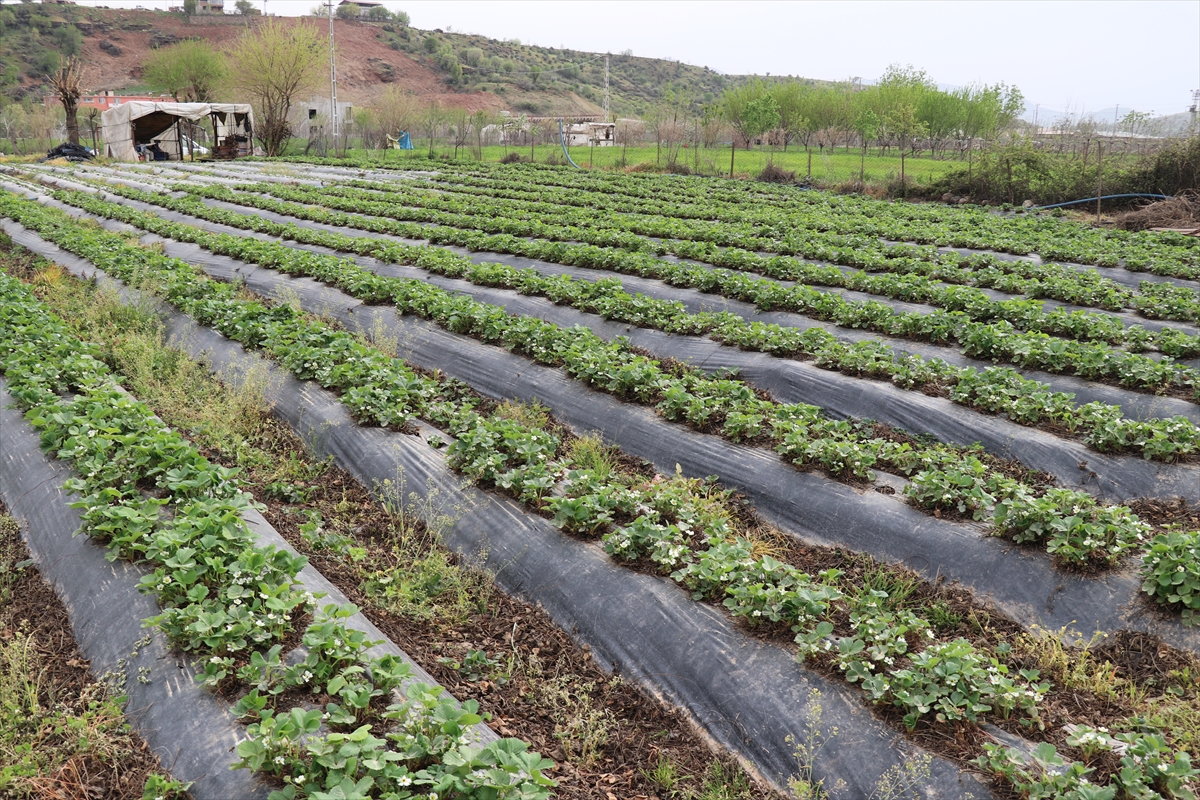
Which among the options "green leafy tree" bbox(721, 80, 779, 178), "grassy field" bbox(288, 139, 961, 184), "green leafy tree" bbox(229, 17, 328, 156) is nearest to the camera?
"grassy field" bbox(288, 139, 961, 184)

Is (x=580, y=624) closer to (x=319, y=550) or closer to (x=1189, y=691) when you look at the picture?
(x=319, y=550)

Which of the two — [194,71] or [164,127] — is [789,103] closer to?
[164,127]

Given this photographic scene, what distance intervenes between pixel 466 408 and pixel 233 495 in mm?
2256

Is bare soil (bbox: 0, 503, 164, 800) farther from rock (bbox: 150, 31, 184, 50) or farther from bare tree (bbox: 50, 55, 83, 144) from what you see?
rock (bbox: 150, 31, 184, 50)

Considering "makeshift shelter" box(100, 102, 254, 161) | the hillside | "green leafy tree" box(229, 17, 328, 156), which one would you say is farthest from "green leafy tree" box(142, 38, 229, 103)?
the hillside

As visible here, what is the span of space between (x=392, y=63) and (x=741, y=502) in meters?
95.3

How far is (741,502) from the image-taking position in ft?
20.1

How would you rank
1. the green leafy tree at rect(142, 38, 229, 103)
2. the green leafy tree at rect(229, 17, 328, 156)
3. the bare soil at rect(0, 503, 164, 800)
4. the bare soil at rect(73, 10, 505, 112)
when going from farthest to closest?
1. the bare soil at rect(73, 10, 505, 112)
2. the green leafy tree at rect(142, 38, 229, 103)
3. the green leafy tree at rect(229, 17, 328, 156)
4. the bare soil at rect(0, 503, 164, 800)

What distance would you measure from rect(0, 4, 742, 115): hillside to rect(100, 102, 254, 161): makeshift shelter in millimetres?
30298

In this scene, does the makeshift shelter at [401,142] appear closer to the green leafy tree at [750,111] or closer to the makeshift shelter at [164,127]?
the makeshift shelter at [164,127]

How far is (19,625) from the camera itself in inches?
182

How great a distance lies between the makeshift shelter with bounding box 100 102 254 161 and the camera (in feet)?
133

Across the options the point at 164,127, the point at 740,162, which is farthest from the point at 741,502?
the point at 164,127

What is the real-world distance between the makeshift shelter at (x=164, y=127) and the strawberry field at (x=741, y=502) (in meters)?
34.2
